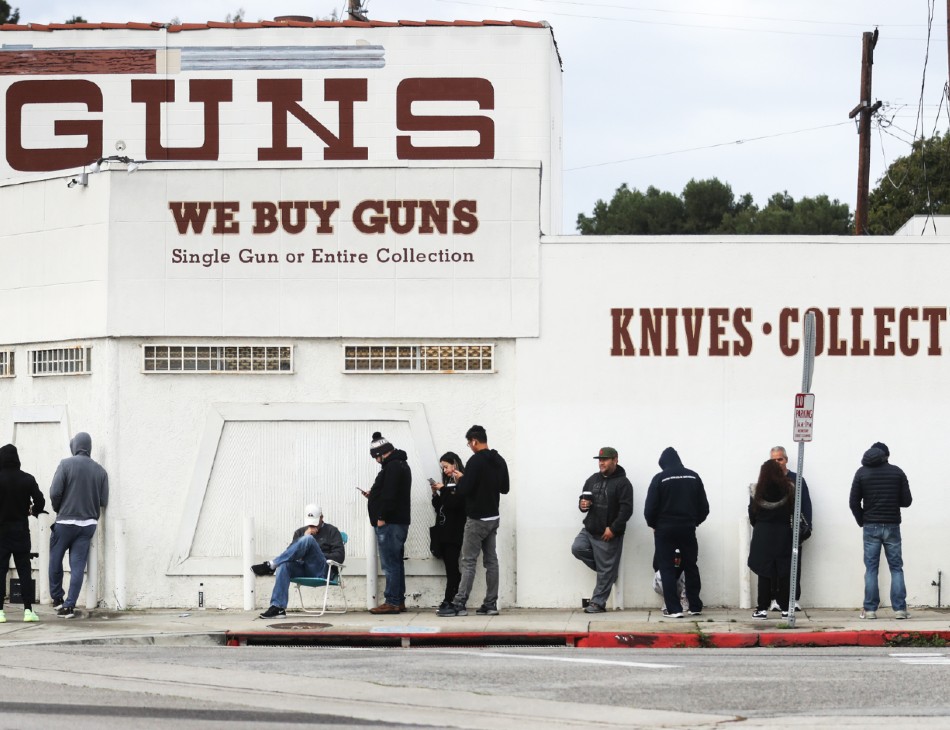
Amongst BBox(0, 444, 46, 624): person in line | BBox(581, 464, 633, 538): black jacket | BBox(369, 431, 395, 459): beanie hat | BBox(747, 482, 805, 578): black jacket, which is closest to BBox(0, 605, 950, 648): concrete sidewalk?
BBox(0, 444, 46, 624): person in line

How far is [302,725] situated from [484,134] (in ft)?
48.8

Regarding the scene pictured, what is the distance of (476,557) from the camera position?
51.9ft

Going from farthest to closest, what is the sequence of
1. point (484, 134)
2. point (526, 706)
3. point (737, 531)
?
point (484, 134)
point (737, 531)
point (526, 706)

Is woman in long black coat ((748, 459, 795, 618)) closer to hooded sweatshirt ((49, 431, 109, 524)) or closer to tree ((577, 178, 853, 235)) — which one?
→ hooded sweatshirt ((49, 431, 109, 524))

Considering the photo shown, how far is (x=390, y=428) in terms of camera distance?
16.7m

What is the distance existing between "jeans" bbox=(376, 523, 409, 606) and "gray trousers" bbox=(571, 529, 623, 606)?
184 centimetres

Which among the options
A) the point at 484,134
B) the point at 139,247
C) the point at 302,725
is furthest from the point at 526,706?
the point at 484,134

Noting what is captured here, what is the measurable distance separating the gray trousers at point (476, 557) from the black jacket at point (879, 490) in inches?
147

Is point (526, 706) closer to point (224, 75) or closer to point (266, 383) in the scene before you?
point (266, 383)

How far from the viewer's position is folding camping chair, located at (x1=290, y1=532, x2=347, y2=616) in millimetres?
15750

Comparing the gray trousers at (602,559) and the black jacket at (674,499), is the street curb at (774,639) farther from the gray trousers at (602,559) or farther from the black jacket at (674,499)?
the gray trousers at (602,559)

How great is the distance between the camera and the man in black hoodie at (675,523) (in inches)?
613

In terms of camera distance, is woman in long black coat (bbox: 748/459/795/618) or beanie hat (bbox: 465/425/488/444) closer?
woman in long black coat (bbox: 748/459/795/618)

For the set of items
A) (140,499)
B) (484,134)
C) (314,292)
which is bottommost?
(140,499)
